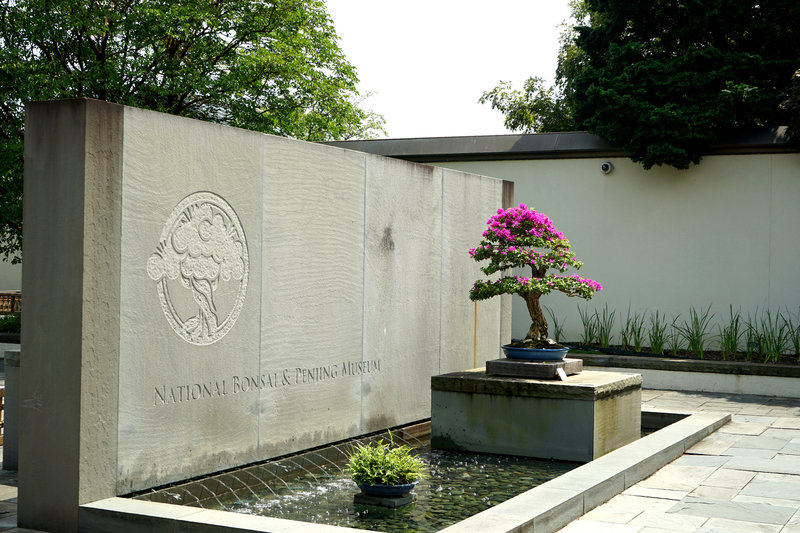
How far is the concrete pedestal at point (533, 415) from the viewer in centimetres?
743

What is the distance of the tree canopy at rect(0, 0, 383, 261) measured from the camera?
1677 centimetres

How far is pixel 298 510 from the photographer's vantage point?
18.1ft

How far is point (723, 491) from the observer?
6.12 meters

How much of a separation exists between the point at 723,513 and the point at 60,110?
4.69 metres

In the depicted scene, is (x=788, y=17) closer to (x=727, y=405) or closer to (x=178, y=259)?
(x=727, y=405)

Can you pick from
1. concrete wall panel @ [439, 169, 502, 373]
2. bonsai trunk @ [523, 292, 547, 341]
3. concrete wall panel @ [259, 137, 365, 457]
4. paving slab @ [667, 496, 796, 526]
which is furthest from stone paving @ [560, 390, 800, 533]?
concrete wall panel @ [439, 169, 502, 373]

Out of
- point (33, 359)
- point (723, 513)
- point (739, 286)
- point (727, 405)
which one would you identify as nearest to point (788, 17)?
point (739, 286)

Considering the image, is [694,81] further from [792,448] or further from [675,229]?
[792,448]

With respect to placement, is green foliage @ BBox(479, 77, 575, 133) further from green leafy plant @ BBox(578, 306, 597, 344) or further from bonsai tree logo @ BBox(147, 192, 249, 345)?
→ bonsai tree logo @ BBox(147, 192, 249, 345)

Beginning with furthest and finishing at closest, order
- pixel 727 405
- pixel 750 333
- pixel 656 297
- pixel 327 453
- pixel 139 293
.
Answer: pixel 656 297 → pixel 750 333 → pixel 727 405 → pixel 327 453 → pixel 139 293

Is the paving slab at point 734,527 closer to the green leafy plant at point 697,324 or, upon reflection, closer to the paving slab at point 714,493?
the paving slab at point 714,493

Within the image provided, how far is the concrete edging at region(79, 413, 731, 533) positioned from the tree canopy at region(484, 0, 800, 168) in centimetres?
774

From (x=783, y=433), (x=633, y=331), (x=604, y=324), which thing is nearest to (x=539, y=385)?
(x=783, y=433)

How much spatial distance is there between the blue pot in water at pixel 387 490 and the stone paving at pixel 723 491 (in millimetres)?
1080
